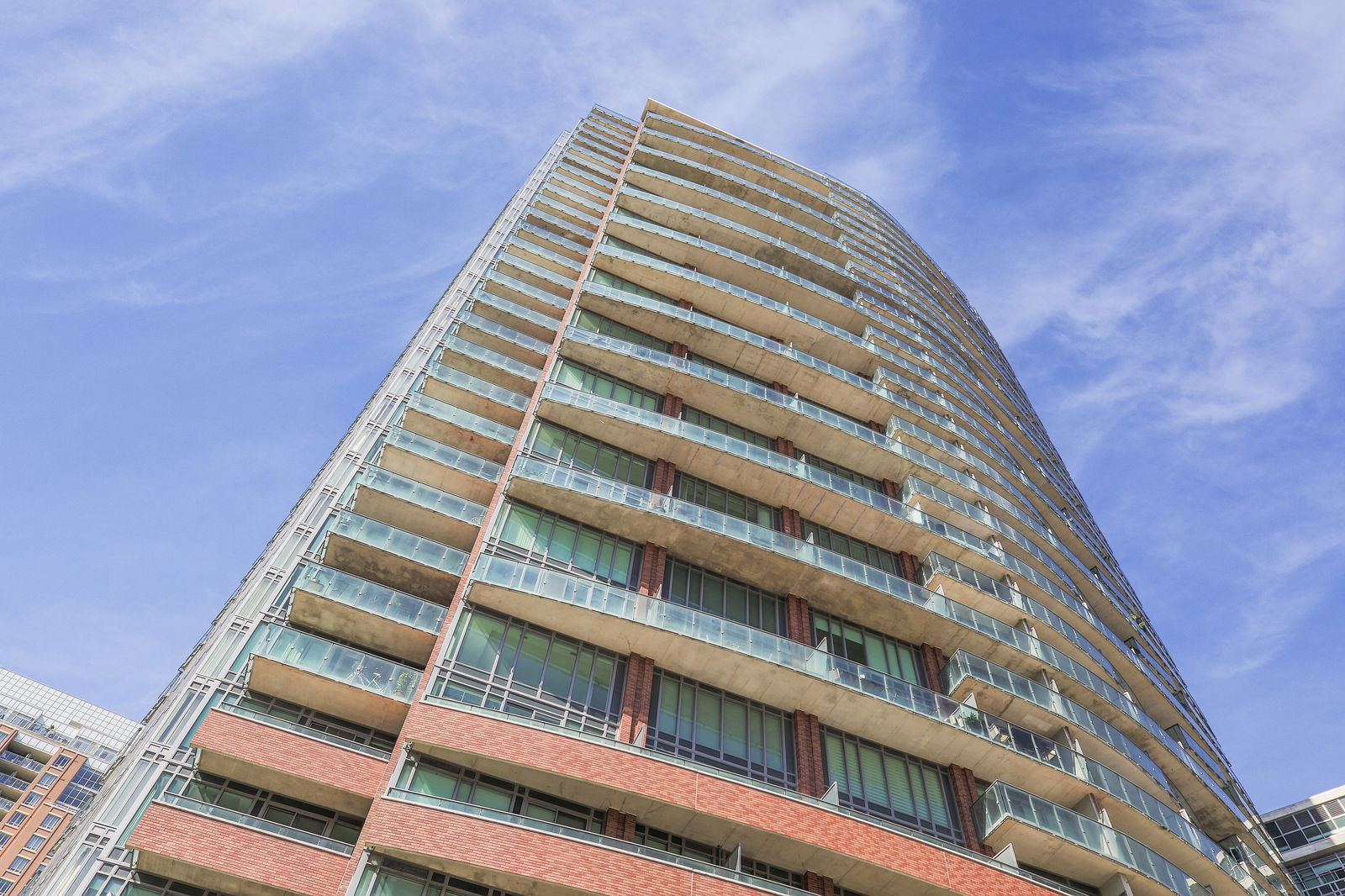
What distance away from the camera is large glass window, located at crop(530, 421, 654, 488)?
27516 millimetres

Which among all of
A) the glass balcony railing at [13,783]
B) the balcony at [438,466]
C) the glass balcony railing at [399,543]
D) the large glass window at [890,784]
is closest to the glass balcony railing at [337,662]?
the glass balcony railing at [399,543]

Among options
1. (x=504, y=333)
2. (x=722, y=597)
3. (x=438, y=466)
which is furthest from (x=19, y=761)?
(x=722, y=597)

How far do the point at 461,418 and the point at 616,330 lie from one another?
7.31m

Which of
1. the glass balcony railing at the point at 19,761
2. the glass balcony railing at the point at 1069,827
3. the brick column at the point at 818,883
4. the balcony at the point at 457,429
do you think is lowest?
the brick column at the point at 818,883

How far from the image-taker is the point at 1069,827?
22609 millimetres

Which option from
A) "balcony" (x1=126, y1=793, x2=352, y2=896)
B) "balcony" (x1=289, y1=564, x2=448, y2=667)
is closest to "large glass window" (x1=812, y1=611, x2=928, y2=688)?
"balcony" (x1=289, y1=564, x2=448, y2=667)

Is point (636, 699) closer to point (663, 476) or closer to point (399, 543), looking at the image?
point (399, 543)

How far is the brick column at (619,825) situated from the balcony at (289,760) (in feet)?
15.7

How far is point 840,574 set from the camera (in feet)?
85.1

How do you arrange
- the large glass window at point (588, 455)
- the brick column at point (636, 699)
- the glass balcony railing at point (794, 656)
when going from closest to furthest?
1. the brick column at point (636, 699)
2. the glass balcony railing at point (794, 656)
3. the large glass window at point (588, 455)

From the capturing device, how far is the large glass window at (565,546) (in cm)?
2447

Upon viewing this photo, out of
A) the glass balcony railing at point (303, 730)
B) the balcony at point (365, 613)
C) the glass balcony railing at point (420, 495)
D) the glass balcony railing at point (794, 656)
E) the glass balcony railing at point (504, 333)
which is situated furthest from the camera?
the glass balcony railing at point (504, 333)

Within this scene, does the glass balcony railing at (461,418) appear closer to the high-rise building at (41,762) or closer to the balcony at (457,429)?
the balcony at (457,429)

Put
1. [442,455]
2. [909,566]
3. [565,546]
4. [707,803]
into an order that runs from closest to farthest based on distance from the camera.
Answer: [707,803], [565,546], [442,455], [909,566]
